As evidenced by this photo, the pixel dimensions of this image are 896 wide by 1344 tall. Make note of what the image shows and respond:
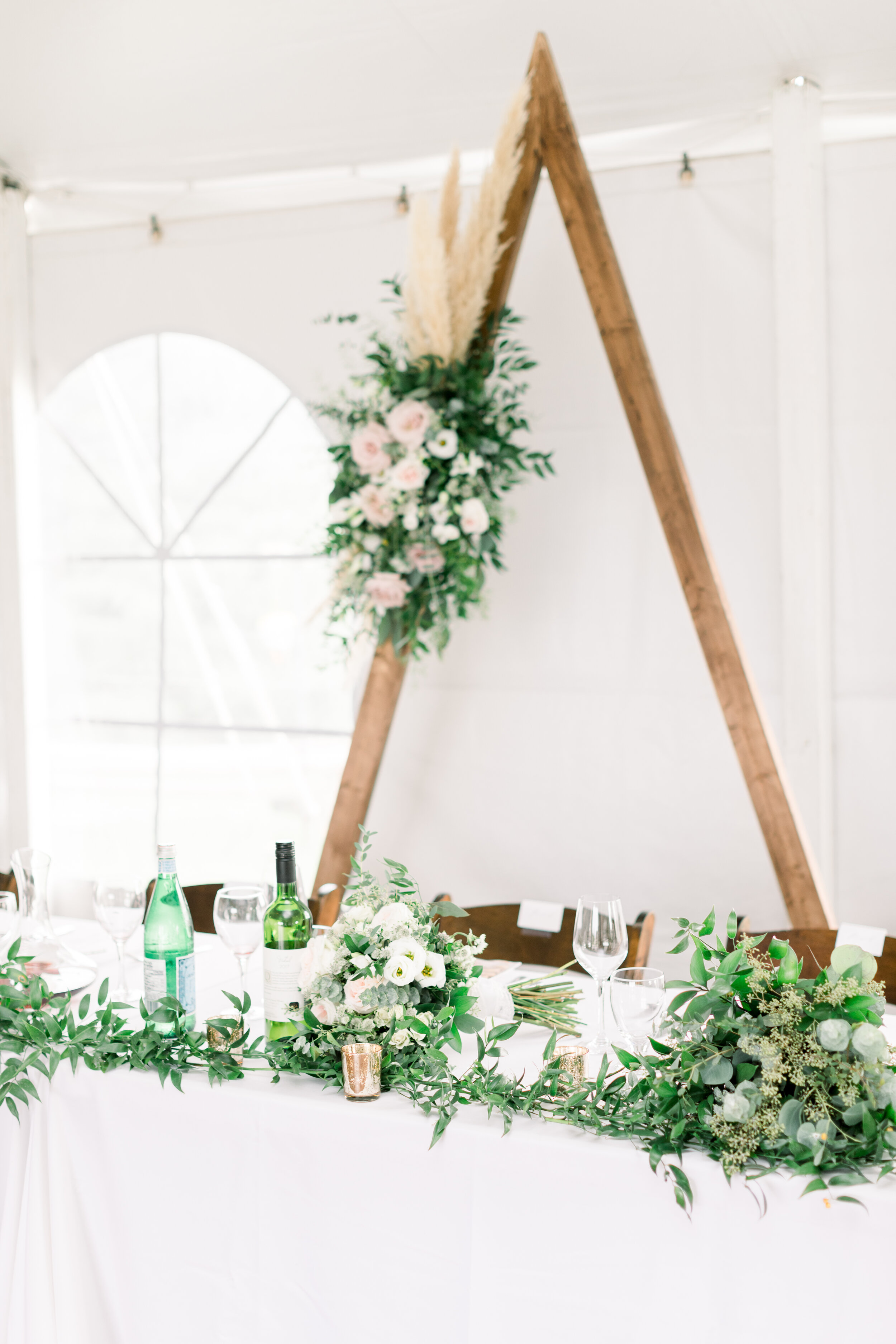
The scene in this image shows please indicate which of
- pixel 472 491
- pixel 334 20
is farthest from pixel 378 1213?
pixel 334 20

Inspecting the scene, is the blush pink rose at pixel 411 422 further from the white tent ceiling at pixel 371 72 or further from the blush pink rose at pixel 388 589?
the white tent ceiling at pixel 371 72

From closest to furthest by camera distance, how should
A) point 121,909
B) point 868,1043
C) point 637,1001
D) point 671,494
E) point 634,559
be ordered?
point 868,1043 → point 637,1001 → point 121,909 → point 671,494 → point 634,559

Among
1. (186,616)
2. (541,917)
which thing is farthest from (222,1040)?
(186,616)

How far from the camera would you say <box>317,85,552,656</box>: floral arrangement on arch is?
2717 millimetres

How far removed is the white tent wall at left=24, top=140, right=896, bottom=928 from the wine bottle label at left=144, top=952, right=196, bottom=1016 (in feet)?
5.93

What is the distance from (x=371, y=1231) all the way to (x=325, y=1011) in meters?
0.26

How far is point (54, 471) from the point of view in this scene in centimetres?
386

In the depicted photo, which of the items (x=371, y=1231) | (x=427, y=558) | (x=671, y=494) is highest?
(x=671, y=494)

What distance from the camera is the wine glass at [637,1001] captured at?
1293 millimetres

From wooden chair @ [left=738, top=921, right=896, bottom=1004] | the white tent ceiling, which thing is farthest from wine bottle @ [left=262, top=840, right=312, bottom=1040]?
the white tent ceiling

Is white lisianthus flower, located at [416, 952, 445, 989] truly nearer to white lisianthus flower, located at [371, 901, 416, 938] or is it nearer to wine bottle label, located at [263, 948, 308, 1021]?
white lisianthus flower, located at [371, 901, 416, 938]

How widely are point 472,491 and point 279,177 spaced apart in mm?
1303

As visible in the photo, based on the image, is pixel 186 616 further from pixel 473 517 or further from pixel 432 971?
pixel 432 971

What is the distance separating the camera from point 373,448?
112 inches
